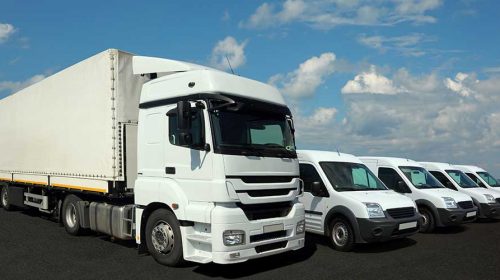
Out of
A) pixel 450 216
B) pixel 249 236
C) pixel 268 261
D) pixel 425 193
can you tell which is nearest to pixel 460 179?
pixel 425 193

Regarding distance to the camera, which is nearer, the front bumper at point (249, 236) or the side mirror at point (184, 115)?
the front bumper at point (249, 236)

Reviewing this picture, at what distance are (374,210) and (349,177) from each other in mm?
1455

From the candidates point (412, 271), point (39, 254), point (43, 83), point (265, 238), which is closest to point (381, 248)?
point (412, 271)

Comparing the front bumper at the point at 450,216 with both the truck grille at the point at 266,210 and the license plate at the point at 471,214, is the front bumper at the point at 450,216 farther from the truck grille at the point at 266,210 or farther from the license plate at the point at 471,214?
the truck grille at the point at 266,210

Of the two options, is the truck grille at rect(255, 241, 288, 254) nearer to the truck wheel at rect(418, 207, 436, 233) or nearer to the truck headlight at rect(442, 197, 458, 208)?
the truck wheel at rect(418, 207, 436, 233)

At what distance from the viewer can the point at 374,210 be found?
9.07m

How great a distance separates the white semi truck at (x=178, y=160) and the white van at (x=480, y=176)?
42.8ft

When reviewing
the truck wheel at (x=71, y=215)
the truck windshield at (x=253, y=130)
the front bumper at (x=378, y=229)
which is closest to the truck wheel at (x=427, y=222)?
the front bumper at (x=378, y=229)

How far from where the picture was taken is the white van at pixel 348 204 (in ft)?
29.5

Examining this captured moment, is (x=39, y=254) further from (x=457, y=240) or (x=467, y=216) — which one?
(x=467, y=216)

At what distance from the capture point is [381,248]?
9.73 metres

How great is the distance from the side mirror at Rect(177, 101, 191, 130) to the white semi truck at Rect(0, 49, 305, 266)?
0.02 metres

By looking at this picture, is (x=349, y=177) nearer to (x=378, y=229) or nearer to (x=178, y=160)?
(x=378, y=229)

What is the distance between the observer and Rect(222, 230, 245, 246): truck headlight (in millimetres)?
6617
